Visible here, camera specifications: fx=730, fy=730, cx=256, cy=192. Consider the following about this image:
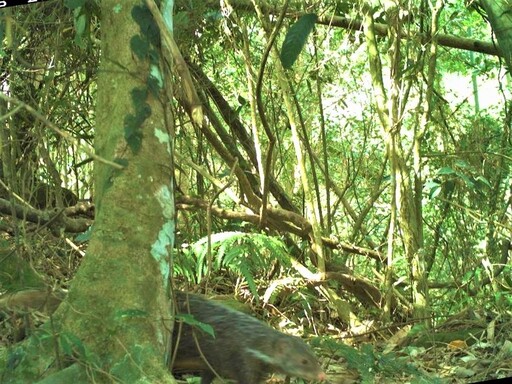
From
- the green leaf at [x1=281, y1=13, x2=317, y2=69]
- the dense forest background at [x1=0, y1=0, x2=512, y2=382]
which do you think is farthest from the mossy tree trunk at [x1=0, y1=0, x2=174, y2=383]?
the green leaf at [x1=281, y1=13, x2=317, y2=69]

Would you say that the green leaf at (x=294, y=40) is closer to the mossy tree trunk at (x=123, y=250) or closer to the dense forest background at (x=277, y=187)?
the dense forest background at (x=277, y=187)

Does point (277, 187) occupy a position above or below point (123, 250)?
above

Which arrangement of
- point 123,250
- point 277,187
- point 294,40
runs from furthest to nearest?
1. point 277,187
2. point 294,40
3. point 123,250

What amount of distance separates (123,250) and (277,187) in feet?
10.2

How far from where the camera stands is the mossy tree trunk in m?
2.55

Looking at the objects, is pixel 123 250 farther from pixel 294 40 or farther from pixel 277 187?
pixel 277 187

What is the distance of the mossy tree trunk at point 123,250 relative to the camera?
8.36 feet

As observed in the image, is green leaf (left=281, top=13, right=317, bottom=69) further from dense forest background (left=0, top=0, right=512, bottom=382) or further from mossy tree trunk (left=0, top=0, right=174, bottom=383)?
mossy tree trunk (left=0, top=0, right=174, bottom=383)

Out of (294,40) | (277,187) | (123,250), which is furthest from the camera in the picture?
(277,187)

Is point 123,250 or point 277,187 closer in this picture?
point 123,250

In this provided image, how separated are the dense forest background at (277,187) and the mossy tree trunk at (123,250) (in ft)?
0.05

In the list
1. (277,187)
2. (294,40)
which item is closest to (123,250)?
(294,40)

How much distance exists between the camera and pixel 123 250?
2678 mm

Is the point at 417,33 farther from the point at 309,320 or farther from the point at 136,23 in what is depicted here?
the point at 136,23
